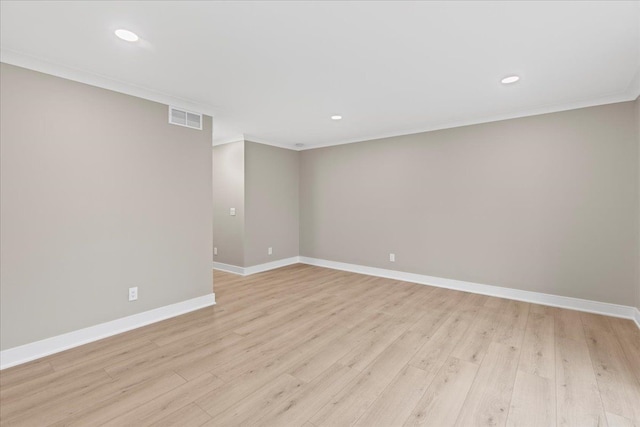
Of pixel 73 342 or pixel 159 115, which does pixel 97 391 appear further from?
pixel 159 115

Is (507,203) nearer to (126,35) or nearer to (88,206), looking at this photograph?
(126,35)

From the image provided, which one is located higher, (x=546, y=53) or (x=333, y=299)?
(x=546, y=53)

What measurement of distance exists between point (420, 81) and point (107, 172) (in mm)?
3211

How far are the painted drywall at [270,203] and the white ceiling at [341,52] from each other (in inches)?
70.9

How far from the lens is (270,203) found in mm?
5672

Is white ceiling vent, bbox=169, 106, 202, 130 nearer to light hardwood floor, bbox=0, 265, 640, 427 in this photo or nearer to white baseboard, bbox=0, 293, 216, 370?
white baseboard, bbox=0, 293, 216, 370

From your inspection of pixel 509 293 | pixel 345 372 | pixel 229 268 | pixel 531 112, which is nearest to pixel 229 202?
pixel 229 268

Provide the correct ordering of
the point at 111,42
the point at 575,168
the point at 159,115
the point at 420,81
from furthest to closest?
the point at 575,168 → the point at 159,115 → the point at 420,81 → the point at 111,42

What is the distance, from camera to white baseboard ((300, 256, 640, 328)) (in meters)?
3.31

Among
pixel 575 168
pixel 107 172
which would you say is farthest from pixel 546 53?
pixel 107 172

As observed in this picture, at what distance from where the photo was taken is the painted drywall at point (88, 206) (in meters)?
2.38

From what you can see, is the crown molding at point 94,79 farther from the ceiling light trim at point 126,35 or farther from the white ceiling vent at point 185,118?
the ceiling light trim at point 126,35

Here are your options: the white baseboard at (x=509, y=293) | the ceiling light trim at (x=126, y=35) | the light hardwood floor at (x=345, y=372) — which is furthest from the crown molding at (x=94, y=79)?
the white baseboard at (x=509, y=293)

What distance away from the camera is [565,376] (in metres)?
2.19
